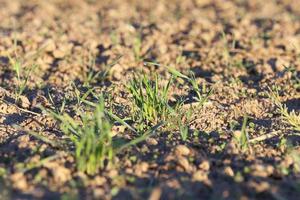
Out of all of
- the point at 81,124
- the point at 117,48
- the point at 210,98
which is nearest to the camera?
the point at 81,124

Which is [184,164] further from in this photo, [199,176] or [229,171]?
[229,171]

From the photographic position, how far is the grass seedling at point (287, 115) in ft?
9.47

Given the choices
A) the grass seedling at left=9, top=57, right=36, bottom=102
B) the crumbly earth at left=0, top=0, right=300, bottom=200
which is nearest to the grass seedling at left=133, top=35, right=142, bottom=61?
the crumbly earth at left=0, top=0, right=300, bottom=200

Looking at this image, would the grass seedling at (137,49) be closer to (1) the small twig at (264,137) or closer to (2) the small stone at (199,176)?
(1) the small twig at (264,137)

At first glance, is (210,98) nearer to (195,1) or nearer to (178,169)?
(178,169)

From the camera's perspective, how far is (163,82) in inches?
135

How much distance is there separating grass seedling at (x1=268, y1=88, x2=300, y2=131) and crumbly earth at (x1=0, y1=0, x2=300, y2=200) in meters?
0.04

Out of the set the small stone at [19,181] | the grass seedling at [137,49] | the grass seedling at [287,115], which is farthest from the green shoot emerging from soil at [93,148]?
the grass seedling at [137,49]

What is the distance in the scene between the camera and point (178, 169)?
248 centimetres

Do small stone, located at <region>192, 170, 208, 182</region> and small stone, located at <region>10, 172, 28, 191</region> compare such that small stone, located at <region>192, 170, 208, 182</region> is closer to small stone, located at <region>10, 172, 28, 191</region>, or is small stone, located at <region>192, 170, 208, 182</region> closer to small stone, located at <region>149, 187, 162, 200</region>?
small stone, located at <region>149, 187, 162, 200</region>

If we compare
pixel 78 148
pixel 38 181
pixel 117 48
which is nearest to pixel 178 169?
pixel 78 148

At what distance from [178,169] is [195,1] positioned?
332 centimetres

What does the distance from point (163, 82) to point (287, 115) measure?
88 centimetres

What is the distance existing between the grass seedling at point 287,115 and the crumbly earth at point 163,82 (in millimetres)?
37
